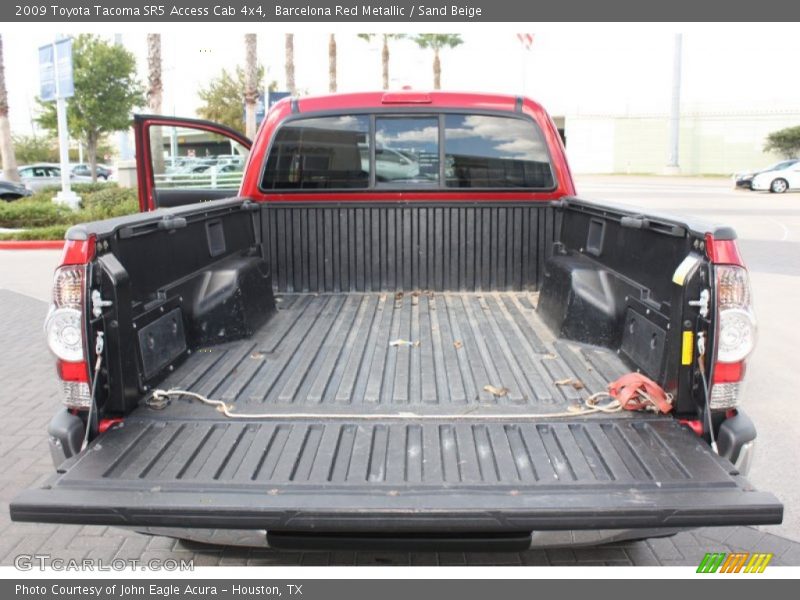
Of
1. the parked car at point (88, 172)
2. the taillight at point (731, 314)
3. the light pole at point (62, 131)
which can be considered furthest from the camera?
the parked car at point (88, 172)

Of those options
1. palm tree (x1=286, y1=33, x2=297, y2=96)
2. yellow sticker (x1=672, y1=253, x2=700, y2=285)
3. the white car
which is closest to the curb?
yellow sticker (x1=672, y1=253, x2=700, y2=285)

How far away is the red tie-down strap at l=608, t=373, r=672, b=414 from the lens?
2882 mm

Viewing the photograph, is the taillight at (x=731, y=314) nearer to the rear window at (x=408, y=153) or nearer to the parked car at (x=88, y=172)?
the rear window at (x=408, y=153)

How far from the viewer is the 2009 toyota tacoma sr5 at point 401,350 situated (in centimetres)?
231

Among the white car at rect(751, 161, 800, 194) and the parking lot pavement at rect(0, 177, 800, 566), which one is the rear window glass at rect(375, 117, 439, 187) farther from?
the white car at rect(751, 161, 800, 194)

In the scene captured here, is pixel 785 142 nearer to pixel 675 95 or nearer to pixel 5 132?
pixel 675 95

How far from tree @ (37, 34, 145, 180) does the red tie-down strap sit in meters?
28.4

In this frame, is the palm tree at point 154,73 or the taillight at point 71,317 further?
the palm tree at point 154,73

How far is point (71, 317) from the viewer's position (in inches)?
106

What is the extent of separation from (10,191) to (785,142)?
45.2m

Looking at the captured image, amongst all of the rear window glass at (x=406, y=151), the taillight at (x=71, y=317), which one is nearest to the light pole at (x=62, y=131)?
the rear window glass at (x=406, y=151)

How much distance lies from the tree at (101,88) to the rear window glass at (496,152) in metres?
26.0

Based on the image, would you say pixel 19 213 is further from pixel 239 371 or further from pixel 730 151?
pixel 730 151

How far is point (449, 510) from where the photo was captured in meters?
2.24
